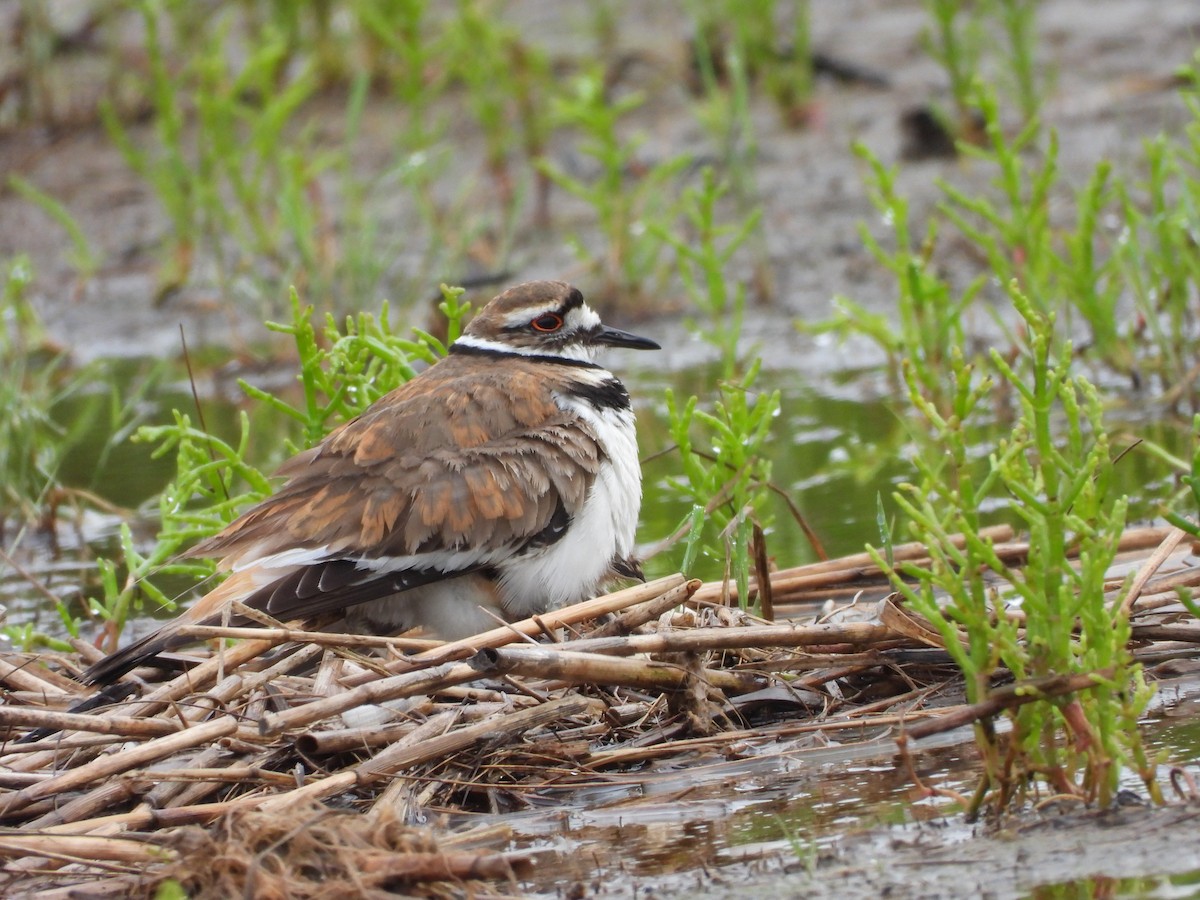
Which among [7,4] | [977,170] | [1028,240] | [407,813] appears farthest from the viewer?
[7,4]

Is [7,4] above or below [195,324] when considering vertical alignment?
above

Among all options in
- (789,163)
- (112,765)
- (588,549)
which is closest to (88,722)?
(112,765)

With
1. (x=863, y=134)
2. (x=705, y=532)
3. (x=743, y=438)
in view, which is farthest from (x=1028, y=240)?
(x=863, y=134)

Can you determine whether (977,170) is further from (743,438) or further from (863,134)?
(743,438)

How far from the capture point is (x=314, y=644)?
4672 millimetres

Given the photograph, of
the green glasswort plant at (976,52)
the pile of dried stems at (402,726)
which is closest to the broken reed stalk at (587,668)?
the pile of dried stems at (402,726)

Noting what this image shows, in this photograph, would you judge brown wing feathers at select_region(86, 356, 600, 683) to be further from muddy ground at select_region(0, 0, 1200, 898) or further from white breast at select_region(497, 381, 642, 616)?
muddy ground at select_region(0, 0, 1200, 898)

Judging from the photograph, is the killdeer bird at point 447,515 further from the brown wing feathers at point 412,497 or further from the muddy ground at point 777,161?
the muddy ground at point 777,161

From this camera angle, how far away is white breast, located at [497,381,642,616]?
5195 mm

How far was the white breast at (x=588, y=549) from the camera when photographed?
520cm

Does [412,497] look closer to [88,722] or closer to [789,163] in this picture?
[88,722]

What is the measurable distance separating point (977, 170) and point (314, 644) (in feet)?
22.5

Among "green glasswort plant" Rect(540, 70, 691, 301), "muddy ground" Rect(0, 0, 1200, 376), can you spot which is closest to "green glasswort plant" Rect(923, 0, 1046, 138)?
"muddy ground" Rect(0, 0, 1200, 376)

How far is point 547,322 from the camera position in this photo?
6020 mm
